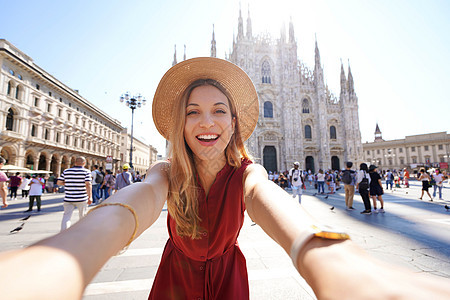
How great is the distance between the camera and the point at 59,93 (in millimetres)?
24609

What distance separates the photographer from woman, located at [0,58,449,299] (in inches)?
15.8

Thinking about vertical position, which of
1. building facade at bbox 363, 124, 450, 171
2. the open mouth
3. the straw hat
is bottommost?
the open mouth

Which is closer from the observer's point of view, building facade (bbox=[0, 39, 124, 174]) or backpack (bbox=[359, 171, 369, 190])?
backpack (bbox=[359, 171, 369, 190])

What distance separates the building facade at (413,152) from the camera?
38.6 meters

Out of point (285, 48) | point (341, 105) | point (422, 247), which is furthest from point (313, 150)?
point (422, 247)

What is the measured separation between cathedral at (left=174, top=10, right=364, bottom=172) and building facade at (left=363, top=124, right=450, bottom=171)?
1968 cm

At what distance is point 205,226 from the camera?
108cm

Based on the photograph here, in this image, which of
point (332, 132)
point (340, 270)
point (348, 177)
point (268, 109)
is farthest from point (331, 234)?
point (332, 132)

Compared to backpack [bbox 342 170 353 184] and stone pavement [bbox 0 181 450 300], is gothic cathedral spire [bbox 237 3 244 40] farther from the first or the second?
stone pavement [bbox 0 181 450 300]

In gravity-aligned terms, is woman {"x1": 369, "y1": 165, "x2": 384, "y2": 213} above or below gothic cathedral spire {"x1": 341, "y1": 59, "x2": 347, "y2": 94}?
below

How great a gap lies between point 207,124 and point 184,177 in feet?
1.01

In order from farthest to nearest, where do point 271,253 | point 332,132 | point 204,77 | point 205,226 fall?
point 332,132 → point 271,253 → point 204,77 → point 205,226

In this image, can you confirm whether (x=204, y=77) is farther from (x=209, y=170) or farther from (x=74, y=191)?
(x=74, y=191)

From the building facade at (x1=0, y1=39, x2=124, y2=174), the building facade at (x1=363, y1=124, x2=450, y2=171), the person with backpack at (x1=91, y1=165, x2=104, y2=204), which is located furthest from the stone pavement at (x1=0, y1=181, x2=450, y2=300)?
the building facade at (x1=363, y1=124, x2=450, y2=171)
